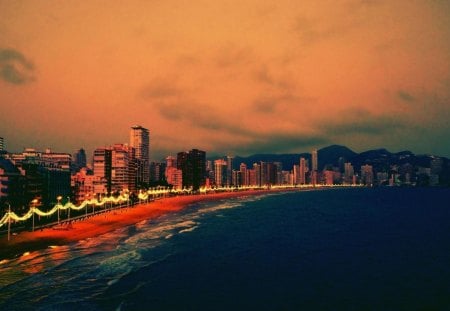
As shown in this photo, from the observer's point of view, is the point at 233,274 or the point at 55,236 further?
the point at 55,236

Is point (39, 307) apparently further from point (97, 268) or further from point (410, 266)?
point (410, 266)

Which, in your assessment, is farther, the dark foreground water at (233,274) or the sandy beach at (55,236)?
the sandy beach at (55,236)

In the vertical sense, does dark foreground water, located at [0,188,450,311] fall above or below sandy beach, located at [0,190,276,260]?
below

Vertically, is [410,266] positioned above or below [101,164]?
below

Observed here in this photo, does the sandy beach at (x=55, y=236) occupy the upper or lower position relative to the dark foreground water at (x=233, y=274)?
upper

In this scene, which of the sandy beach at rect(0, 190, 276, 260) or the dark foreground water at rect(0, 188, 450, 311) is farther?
the sandy beach at rect(0, 190, 276, 260)

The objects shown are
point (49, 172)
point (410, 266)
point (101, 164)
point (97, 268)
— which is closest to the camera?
point (97, 268)

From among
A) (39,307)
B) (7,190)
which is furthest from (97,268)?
(7,190)

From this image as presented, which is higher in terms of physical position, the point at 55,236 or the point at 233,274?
the point at 55,236
